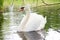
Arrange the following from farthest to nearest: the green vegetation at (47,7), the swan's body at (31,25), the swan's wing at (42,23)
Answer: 1. the green vegetation at (47,7)
2. the swan's wing at (42,23)
3. the swan's body at (31,25)

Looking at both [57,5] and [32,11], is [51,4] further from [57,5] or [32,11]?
[32,11]

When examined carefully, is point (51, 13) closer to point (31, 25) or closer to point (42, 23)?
point (42, 23)

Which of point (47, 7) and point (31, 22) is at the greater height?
point (47, 7)

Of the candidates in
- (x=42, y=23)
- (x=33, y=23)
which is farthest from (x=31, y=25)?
(x=42, y=23)

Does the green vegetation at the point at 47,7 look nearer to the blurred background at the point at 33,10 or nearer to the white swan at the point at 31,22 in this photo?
the blurred background at the point at 33,10

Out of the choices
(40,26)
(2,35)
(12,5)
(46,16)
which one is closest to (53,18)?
(46,16)

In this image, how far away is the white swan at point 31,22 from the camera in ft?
7.04

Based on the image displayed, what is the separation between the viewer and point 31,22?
84.7 inches

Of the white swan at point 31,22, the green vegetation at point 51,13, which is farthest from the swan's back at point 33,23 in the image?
the green vegetation at point 51,13

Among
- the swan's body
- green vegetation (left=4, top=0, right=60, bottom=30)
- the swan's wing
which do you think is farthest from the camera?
green vegetation (left=4, top=0, right=60, bottom=30)

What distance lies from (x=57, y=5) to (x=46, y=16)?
0.24 metres

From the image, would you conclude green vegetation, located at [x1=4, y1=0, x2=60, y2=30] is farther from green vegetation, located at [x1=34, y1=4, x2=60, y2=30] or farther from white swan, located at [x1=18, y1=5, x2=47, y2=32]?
white swan, located at [x1=18, y1=5, x2=47, y2=32]

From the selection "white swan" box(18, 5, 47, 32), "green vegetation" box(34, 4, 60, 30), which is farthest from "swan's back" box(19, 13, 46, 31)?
"green vegetation" box(34, 4, 60, 30)

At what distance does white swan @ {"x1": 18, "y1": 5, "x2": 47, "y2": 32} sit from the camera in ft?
7.04
